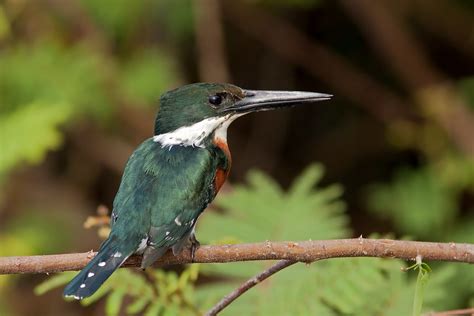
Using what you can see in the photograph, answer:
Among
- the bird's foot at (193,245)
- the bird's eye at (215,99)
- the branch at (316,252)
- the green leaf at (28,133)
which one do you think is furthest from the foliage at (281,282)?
the green leaf at (28,133)

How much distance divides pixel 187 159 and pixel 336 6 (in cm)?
365

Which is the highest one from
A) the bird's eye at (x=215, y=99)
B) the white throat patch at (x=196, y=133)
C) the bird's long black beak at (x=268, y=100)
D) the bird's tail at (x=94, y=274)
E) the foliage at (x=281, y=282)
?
the bird's long black beak at (x=268, y=100)

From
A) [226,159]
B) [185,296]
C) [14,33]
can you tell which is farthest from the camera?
[14,33]

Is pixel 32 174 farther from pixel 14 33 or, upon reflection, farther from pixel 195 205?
pixel 195 205

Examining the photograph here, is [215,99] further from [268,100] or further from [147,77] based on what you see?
[147,77]

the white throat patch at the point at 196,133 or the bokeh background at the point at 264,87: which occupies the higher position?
the bokeh background at the point at 264,87

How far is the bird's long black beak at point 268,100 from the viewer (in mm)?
2939

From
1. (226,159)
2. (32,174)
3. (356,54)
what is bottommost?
(226,159)

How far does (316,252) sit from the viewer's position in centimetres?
206

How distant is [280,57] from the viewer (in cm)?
625

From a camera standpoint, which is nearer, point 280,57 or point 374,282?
point 374,282

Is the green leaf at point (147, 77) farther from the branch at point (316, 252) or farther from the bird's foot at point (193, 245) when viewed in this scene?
the branch at point (316, 252)

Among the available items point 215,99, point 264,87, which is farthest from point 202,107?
point 264,87

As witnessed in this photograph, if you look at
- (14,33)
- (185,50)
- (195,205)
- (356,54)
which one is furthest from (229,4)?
(195,205)
